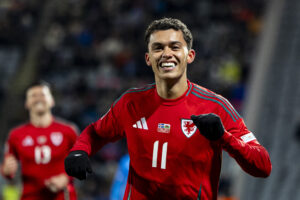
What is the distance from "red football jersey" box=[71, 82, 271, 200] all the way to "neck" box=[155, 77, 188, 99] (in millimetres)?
34

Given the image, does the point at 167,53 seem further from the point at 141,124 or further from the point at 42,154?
the point at 42,154

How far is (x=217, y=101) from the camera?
3328mm

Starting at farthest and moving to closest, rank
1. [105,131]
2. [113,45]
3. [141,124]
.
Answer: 1. [113,45]
2. [105,131]
3. [141,124]

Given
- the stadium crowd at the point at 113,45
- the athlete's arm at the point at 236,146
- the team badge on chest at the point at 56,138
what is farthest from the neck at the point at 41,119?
the stadium crowd at the point at 113,45

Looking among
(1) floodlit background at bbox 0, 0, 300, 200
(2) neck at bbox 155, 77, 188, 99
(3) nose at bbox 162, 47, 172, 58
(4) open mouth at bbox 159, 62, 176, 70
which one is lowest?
(1) floodlit background at bbox 0, 0, 300, 200

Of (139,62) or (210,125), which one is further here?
(139,62)

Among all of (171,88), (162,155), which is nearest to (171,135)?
(162,155)

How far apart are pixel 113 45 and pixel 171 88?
12151 millimetres

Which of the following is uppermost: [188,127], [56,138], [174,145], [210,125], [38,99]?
[210,125]

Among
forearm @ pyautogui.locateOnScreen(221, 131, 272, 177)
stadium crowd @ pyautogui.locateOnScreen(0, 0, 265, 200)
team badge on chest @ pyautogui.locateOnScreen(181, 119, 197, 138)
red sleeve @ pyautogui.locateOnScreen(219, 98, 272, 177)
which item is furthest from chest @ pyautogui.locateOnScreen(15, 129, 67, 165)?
stadium crowd @ pyautogui.locateOnScreen(0, 0, 265, 200)

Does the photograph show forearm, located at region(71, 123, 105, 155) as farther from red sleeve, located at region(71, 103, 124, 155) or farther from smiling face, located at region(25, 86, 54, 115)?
smiling face, located at region(25, 86, 54, 115)

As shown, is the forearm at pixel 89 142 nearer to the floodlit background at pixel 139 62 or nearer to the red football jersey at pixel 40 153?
the red football jersey at pixel 40 153

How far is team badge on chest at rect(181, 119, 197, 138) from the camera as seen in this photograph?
3.27 m

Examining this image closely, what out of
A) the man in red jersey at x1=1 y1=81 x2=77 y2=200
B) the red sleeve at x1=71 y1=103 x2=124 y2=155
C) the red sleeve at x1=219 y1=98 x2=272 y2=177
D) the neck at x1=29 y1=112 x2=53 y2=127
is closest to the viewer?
the red sleeve at x1=219 y1=98 x2=272 y2=177
